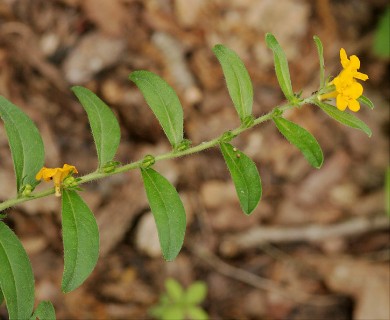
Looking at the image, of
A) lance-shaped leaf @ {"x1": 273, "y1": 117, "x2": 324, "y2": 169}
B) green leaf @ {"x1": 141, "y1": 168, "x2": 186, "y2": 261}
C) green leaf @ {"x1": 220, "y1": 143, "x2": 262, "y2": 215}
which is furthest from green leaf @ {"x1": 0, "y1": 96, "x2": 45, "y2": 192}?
lance-shaped leaf @ {"x1": 273, "y1": 117, "x2": 324, "y2": 169}

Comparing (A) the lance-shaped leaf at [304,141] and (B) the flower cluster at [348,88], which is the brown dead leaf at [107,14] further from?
(B) the flower cluster at [348,88]

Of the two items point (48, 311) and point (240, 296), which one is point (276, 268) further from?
point (48, 311)

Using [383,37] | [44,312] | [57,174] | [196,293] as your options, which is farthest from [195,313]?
[383,37]

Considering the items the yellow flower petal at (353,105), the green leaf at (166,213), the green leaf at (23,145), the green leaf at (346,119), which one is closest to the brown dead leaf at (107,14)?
the green leaf at (23,145)

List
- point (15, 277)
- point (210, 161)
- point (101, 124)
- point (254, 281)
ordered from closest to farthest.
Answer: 1. point (15, 277)
2. point (101, 124)
3. point (254, 281)
4. point (210, 161)

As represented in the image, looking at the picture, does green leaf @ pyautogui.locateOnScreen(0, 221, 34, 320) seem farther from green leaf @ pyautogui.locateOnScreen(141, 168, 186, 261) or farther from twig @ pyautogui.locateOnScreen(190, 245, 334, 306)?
twig @ pyautogui.locateOnScreen(190, 245, 334, 306)

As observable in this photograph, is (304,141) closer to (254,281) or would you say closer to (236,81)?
(236,81)

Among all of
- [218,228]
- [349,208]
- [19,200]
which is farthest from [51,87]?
[349,208]
